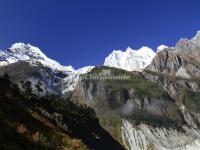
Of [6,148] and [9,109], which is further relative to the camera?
[9,109]

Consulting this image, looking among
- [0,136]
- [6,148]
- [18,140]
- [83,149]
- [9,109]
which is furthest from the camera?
[9,109]

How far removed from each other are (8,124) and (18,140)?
688 cm

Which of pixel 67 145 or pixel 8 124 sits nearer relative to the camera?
pixel 8 124

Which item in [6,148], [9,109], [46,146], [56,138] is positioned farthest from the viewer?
[9,109]

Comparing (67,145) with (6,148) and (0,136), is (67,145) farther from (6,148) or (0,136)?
(6,148)

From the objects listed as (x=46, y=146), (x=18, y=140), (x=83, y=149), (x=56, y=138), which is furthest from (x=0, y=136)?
(x=83, y=149)

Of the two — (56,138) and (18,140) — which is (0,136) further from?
(56,138)

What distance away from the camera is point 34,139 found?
5388 centimetres

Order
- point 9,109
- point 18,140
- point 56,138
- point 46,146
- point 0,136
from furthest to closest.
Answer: point 9,109
point 56,138
point 46,146
point 18,140
point 0,136

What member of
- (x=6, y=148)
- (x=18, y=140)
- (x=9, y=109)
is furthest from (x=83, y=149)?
(x=6, y=148)

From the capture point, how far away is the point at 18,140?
4878cm

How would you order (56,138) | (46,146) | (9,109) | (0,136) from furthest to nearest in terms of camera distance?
(9,109), (56,138), (46,146), (0,136)

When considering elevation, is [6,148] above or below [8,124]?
below

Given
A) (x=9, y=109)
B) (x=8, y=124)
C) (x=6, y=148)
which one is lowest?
(x=6, y=148)
